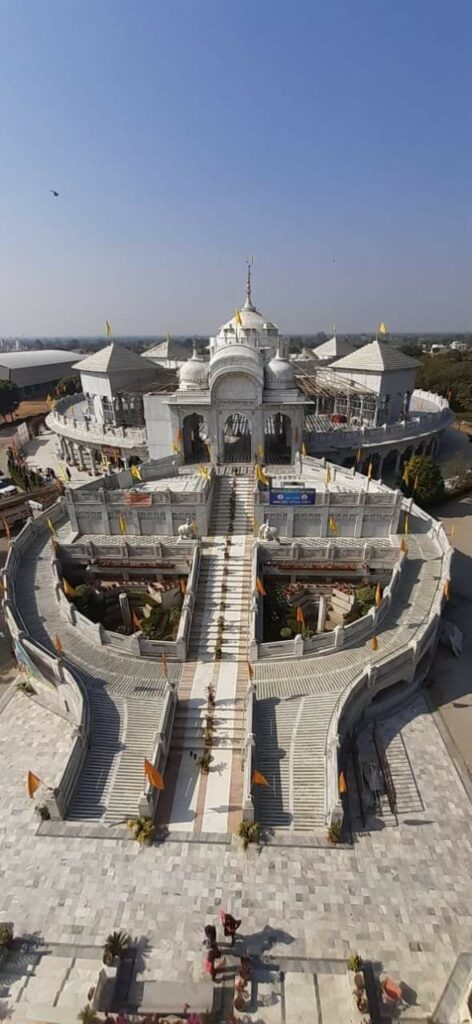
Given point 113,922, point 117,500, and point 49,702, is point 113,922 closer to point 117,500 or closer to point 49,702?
point 49,702

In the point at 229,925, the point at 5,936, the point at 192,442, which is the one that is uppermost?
the point at 192,442

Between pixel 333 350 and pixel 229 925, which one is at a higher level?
pixel 333 350

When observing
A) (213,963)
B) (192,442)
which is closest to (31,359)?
(192,442)

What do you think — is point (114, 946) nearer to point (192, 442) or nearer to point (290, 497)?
point (290, 497)

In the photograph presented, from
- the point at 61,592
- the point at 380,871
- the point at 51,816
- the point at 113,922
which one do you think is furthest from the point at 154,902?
the point at 61,592

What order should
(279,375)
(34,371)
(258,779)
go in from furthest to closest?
(34,371)
(279,375)
(258,779)

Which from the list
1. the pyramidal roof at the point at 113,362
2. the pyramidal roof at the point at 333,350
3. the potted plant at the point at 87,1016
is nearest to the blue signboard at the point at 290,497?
the potted plant at the point at 87,1016

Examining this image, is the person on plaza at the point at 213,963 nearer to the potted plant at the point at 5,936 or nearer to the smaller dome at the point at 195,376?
the potted plant at the point at 5,936
